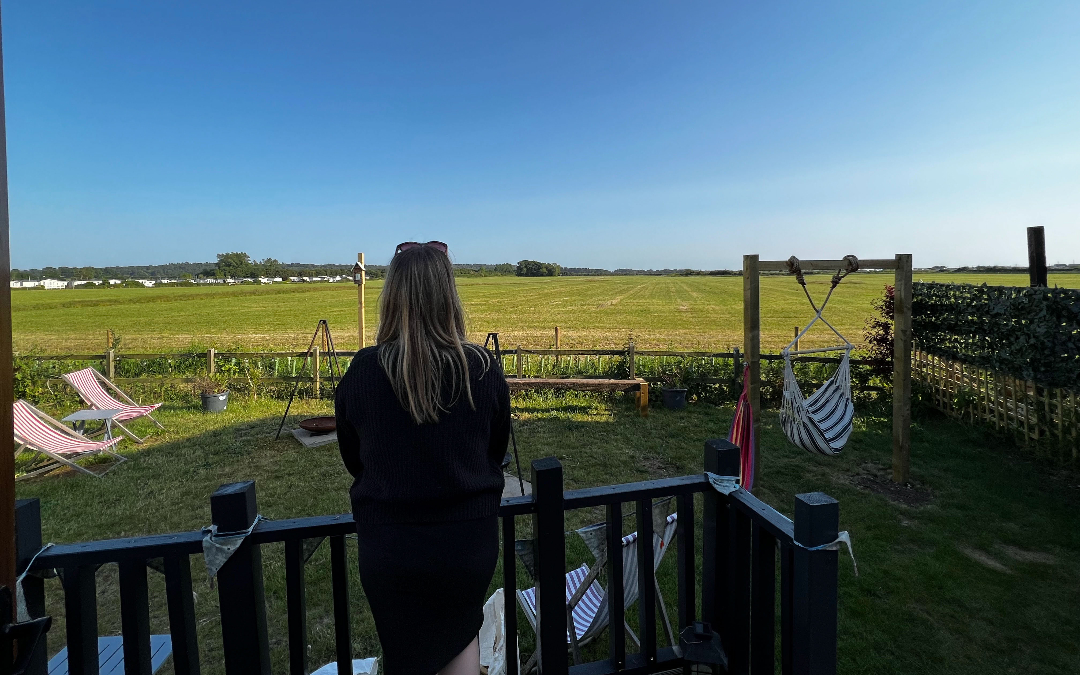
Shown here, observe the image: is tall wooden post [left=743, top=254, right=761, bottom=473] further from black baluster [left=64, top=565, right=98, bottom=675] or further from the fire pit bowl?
the fire pit bowl

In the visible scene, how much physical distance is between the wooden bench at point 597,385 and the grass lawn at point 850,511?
0.99ft

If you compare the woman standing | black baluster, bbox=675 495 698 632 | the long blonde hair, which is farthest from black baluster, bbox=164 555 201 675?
black baluster, bbox=675 495 698 632

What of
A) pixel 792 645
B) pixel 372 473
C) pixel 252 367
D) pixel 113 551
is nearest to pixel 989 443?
pixel 792 645

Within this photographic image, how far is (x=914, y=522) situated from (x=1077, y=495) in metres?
1.79

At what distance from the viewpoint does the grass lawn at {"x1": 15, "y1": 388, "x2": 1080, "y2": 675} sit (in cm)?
327

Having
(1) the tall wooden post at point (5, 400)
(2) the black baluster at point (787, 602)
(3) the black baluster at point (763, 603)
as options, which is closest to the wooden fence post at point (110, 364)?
(1) the tall wooden post at point (5, 400)

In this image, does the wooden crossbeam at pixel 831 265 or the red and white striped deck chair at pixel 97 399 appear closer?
the wooden crossbeam at pixel 831 265

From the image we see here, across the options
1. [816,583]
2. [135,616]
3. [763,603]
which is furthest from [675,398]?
[135,616]

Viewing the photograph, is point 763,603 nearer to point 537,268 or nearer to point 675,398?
point 675,398

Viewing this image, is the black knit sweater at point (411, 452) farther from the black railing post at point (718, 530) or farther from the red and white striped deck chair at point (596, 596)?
the red and white striped deck chair at point (596, 596)

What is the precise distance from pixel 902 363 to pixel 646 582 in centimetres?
488

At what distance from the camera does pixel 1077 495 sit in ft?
16.8

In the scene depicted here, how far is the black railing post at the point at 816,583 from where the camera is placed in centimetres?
142

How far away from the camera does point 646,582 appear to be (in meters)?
1.97
